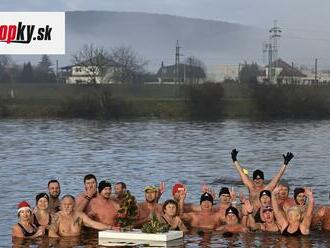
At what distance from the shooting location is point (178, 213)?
1942cm

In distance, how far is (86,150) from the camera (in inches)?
1966

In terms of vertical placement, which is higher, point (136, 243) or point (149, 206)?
point (149, 206)

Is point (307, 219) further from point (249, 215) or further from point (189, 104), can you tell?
point (189, 104)

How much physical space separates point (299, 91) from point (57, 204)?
74.0m

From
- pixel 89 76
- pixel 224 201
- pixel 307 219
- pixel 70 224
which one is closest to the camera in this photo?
pixel 307 219

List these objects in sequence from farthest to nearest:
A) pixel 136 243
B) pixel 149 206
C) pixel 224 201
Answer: pixel 224 201, pixel 149 206, pixel 136 243

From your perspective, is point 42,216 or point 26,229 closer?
point 26,229

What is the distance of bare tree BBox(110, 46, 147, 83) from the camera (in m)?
115

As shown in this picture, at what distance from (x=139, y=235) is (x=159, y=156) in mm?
29301

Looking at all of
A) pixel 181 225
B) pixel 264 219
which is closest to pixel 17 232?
pixel 181 225

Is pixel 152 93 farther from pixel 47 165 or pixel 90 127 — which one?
pixel 47 165

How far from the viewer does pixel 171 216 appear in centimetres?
1864

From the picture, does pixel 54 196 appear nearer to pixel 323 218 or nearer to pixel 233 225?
pixel 233 225

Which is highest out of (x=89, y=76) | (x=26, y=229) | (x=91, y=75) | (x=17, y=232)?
(x=91, y=75)
